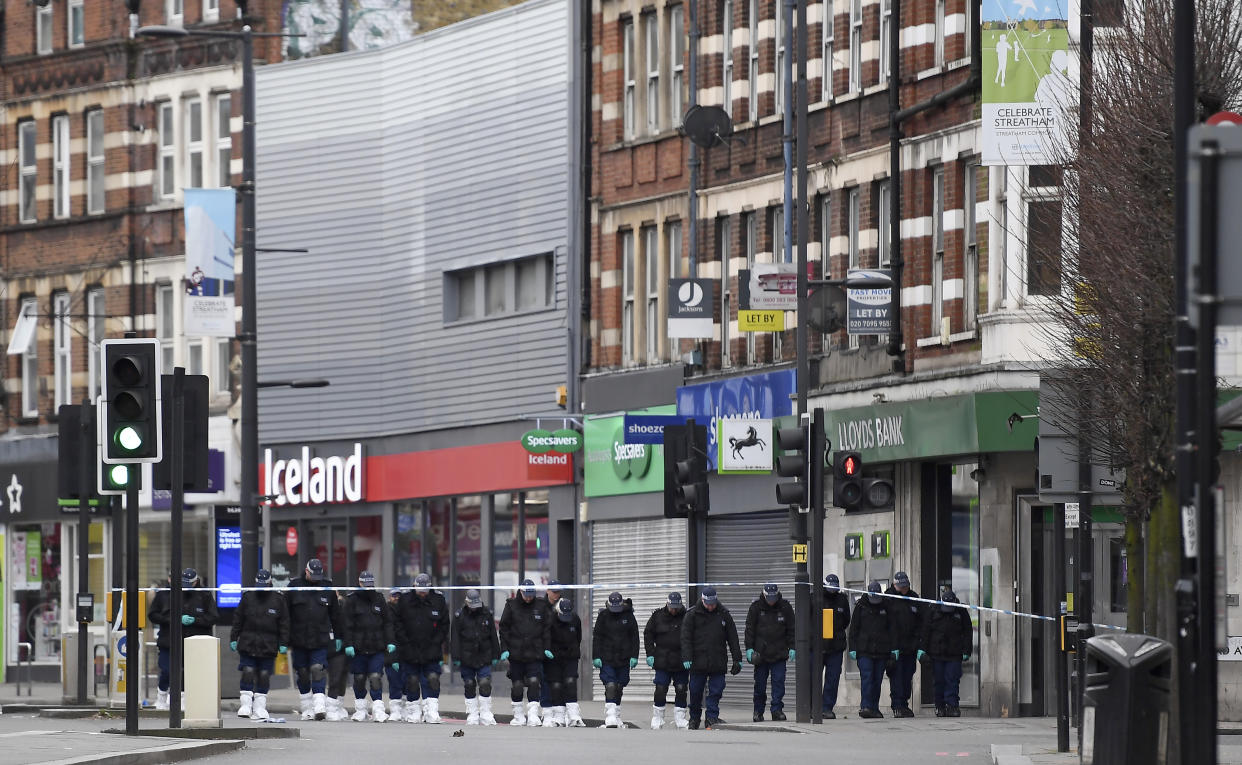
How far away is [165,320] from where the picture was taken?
51.0 m

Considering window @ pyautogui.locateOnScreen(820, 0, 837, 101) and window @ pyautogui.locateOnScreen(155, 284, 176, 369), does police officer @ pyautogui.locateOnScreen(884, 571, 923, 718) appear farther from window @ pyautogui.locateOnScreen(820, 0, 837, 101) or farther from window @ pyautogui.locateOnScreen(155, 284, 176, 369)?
window @ pyautogui.locateOnScreen(155, 284, 176, 369)

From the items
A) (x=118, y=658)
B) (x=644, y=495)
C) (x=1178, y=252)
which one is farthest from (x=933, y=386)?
(x=1178, y=252)

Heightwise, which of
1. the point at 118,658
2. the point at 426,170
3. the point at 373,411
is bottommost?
the point at 118,658

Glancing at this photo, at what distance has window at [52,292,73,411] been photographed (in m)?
52.5

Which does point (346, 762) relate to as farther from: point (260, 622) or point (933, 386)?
point (933, 386)

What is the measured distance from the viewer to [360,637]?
105 feet

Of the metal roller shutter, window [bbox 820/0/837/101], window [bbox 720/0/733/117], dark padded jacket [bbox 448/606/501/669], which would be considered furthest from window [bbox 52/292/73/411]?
dark padded jacket [bbox 448/606/501/669]

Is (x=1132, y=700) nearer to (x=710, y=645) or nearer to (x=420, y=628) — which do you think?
(x=710, y=645)

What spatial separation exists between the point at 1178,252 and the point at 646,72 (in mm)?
27941

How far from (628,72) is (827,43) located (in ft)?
18.2

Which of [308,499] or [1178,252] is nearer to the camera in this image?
[1178,252]

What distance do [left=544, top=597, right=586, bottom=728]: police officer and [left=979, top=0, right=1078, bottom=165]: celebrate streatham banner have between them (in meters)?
7.50

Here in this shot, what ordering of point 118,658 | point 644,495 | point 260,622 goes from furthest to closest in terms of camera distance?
point 644,495, point 118,658, point 260,622

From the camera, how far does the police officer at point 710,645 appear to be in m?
30.4
